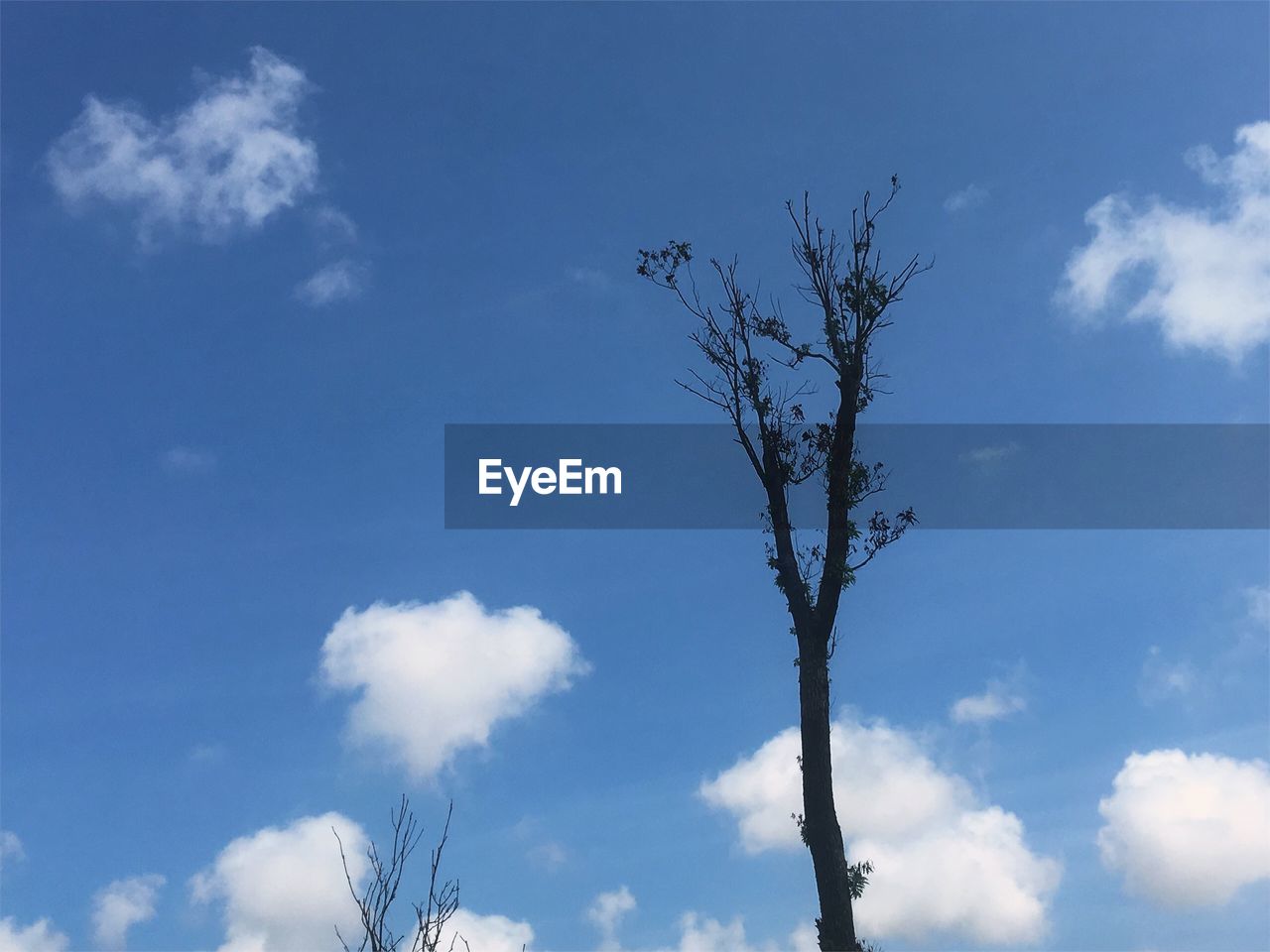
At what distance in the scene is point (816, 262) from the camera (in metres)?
15.9

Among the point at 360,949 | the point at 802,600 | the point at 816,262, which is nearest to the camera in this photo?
the point at 360,949

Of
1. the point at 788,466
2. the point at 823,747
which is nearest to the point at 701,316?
the point at 788,466

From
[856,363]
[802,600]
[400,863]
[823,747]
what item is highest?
[856,363]

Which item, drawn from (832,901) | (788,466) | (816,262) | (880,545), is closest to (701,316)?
(816,262)

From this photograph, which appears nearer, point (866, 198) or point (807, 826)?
point (807, 826)

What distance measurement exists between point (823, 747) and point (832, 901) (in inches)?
67.6

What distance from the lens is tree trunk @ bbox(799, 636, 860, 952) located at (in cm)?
1212

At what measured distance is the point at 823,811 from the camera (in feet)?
41.2

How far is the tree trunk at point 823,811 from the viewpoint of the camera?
1212cm

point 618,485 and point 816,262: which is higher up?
point 816,262

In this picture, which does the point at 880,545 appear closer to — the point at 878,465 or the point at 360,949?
the point at 878,465

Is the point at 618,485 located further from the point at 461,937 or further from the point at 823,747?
the point at 461,937

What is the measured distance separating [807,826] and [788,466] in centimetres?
502

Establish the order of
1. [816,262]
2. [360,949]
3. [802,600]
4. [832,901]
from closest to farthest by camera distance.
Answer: [360,949], [832,901], [802,600], [816,262]
